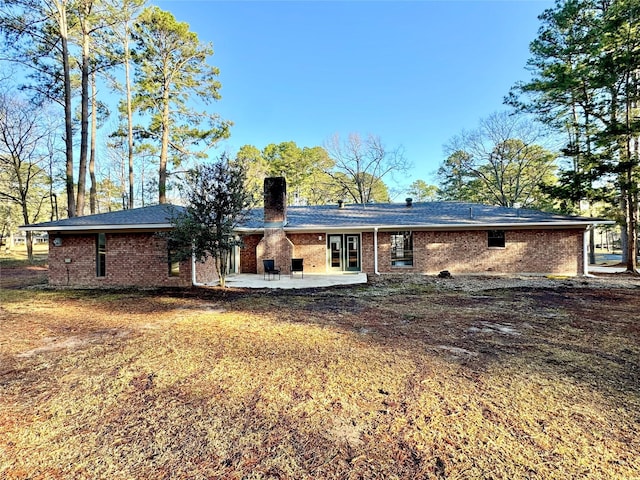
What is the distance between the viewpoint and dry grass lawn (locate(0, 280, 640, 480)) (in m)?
2.15

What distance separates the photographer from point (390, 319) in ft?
20.0

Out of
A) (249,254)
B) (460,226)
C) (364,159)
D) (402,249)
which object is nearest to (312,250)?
(249,254)

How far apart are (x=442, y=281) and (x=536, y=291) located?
2.88 m

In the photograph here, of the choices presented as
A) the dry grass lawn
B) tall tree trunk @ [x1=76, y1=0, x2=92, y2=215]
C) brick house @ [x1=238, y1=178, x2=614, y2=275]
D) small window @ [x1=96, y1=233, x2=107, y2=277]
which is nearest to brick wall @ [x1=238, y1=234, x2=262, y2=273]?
brick house @ [x1=238, y1=178, x2=614, y2=275]

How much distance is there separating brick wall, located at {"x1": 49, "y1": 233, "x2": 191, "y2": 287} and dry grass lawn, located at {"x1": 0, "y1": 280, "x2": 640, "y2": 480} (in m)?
4.57

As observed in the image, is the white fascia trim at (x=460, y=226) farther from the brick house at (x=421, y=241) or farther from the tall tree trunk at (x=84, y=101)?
the tall tree trunk at (x=84, y=101)

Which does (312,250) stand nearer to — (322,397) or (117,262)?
(117,262)

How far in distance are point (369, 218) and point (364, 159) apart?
14.8 meters

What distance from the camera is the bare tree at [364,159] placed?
27312 mm

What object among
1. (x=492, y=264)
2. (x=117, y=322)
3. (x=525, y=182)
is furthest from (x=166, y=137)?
(x=525, y=182)

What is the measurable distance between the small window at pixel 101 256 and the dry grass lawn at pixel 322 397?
5.17 meters

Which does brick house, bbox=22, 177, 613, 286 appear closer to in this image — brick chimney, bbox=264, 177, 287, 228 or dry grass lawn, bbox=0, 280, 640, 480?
brick chimney, bbox=264, 177, 287, 228

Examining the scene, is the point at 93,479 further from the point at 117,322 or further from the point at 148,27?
the point at 148,27

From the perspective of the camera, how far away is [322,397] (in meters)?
3.05
